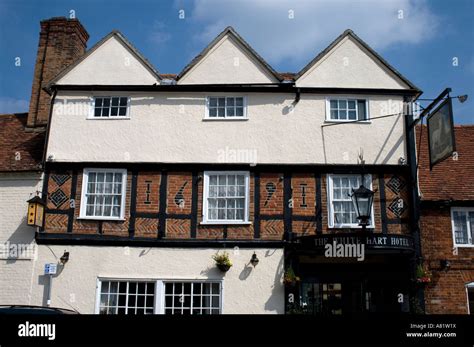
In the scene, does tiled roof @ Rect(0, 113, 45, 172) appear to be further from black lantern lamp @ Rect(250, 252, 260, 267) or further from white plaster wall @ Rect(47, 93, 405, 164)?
black lantern lamp @ Rect(250, 252, 260, 267)

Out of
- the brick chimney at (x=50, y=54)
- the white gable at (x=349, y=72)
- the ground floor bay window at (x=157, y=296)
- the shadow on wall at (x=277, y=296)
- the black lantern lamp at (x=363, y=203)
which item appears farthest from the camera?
the brick chimney at (x=50, y=54)

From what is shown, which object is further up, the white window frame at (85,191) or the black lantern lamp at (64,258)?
the white window frame at (85,191)

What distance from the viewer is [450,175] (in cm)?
1557

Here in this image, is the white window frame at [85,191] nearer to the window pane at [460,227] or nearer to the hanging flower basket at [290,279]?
the hanging flower basket at [290,279]

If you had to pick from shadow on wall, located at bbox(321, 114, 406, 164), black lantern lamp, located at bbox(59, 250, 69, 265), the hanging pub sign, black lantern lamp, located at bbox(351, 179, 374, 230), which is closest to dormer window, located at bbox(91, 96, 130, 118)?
black lantern lamp, located at bbox(59, 250, 69, 265)

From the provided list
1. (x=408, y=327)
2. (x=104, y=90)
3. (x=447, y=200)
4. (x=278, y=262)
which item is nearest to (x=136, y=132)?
(x=104, y=90)

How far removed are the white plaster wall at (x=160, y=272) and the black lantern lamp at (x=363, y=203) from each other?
238 centimetres

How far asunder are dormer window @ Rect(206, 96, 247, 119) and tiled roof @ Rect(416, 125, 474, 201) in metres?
5.20

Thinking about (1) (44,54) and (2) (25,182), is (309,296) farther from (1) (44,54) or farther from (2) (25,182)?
(1) (44,54)

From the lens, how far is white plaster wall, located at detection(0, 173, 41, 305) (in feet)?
46.4

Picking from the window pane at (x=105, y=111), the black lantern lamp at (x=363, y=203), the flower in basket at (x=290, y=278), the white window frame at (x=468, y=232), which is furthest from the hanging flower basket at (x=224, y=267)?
the white window frame at (x=468, y=232)

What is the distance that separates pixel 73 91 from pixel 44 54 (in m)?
2.71

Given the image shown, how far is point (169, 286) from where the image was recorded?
14.3 m

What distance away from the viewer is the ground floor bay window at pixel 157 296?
14.1 metres
